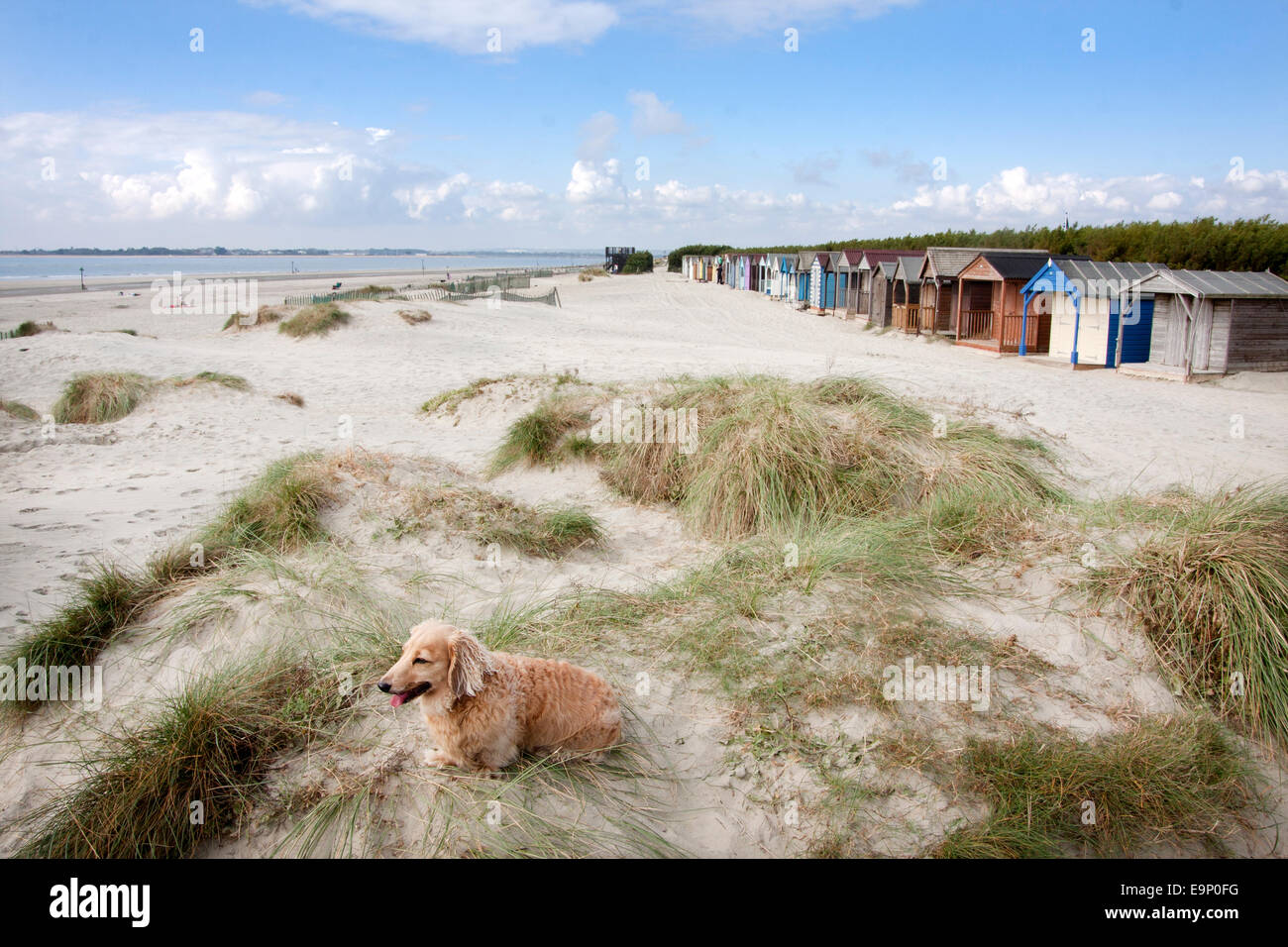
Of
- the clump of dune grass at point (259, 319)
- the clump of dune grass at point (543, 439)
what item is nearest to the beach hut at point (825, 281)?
the clump of dune grass at point (259, 319)

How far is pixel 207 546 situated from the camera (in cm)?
579

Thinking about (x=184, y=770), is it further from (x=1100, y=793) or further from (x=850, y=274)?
(x=850, y=274)

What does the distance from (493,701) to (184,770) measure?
1.46 m

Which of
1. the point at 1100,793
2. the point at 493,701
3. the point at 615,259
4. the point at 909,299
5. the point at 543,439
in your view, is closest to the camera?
the point at 493,701

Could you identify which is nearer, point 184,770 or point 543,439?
point 184,770

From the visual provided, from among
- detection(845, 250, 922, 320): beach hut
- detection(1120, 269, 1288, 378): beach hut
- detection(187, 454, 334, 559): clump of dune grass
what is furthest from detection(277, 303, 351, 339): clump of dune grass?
detection(845, 250, 922, 320): beach hut

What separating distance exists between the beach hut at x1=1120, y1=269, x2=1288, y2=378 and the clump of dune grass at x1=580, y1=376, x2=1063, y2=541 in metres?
13.3

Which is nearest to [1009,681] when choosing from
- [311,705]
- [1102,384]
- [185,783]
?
[311,705]

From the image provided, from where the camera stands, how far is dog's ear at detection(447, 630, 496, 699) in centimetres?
319

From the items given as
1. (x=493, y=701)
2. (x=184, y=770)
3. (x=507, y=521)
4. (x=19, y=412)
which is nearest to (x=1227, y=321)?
(x=507, y=521)

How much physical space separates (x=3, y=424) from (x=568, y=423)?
314 inches

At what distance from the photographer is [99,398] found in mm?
12633

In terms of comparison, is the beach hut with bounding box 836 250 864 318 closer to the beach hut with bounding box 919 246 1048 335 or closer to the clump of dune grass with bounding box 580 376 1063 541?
the beach hut with bounding box 919 246 1048 335
